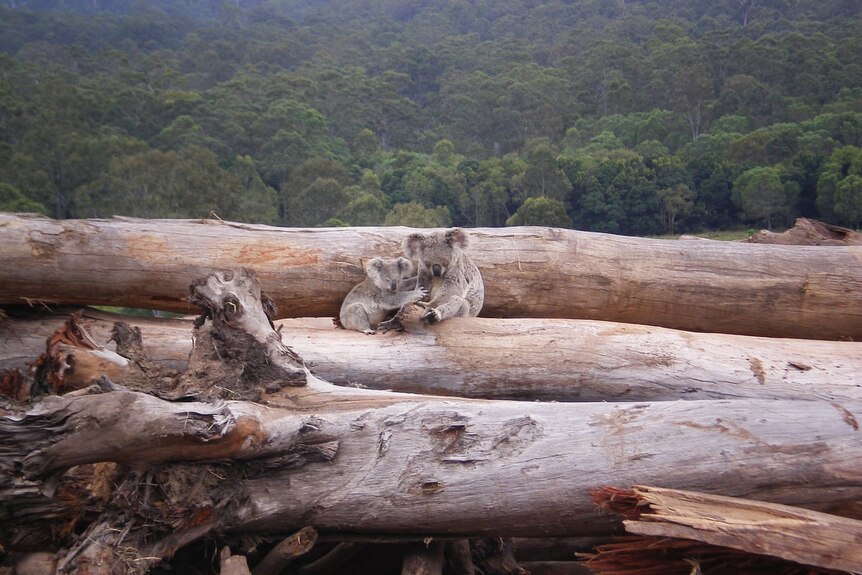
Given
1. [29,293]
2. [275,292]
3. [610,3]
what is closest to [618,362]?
[275,292]

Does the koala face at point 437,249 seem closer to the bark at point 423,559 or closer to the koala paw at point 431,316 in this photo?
the koala paw at point 431,316

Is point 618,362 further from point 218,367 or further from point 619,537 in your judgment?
point 218,367

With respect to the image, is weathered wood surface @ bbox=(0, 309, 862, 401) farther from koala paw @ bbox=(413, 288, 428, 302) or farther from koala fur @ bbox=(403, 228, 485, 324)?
koala paw @ bbox=(413, 288, 428, 302)

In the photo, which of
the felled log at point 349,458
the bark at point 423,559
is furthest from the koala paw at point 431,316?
the bark at point 423,559

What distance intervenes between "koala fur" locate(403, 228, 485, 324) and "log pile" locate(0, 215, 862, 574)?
0.48 metres

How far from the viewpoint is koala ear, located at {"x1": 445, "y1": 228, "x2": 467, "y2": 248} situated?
573cm

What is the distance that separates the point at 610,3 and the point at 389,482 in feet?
115

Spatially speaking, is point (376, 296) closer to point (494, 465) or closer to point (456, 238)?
point (456, 238)

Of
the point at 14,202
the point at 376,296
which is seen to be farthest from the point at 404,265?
the point at 14,202

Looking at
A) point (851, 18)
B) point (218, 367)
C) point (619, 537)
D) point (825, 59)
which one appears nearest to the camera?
point (619, 537)

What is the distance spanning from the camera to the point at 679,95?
2016cm

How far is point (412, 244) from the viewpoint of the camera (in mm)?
5945

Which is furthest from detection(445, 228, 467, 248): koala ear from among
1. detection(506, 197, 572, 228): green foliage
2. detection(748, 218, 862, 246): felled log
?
detection(506, 197, 572, 228): green foliage

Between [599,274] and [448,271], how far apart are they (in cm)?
122
